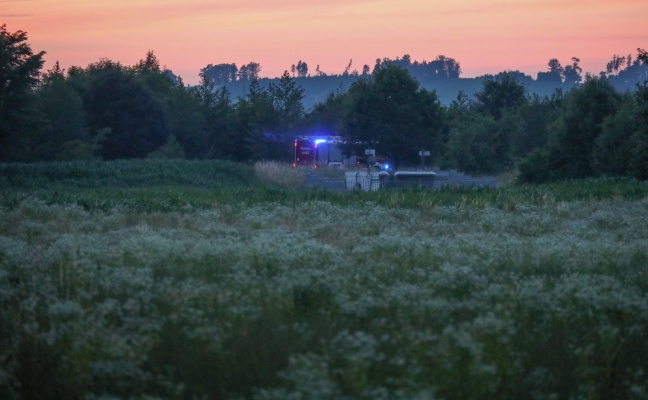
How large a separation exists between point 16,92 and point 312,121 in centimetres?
3840

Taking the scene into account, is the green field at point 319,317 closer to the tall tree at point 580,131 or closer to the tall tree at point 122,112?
the tall tree at point 580,131

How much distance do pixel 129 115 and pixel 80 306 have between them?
2147 inches

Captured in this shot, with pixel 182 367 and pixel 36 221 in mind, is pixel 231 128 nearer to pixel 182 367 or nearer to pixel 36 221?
pixel 36 221

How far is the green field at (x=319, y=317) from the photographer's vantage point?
21.6 feet

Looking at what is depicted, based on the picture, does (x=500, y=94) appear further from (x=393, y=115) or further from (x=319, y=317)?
(x=319, y=317)

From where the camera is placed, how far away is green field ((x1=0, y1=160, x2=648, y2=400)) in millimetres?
6582

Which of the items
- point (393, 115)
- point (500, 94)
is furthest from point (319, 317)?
point (500, 94)

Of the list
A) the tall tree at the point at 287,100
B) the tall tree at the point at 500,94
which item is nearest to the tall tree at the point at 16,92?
the tall tree at the point at 287,100

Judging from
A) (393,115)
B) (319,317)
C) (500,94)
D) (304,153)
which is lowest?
(319,317)

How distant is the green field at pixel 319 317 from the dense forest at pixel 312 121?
27773 mm

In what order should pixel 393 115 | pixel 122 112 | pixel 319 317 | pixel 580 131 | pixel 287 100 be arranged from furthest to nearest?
pixel 287 100
pixel 122 112
pixel 393 115
pixel 580 131
pixel 319 317

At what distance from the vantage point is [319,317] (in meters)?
7.95

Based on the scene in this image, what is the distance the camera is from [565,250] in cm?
1178

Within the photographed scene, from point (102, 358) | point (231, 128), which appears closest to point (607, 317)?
point (102, 358)
